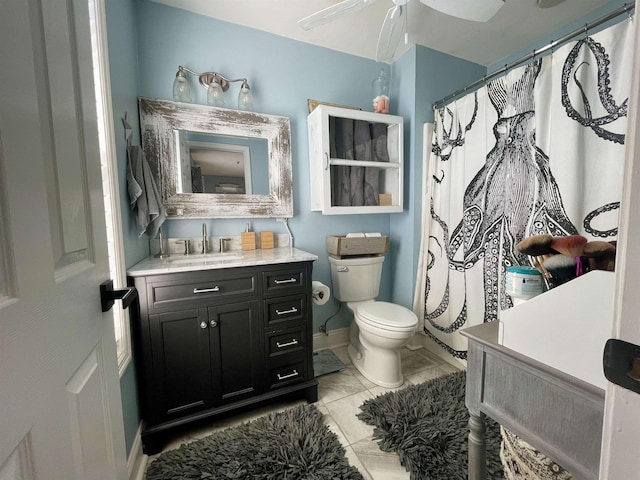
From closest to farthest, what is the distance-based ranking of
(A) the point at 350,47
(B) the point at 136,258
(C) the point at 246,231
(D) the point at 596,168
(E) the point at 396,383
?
1. (D) the point at 596,168
2. (B) the point at 136,258
3. (E) the point at 396,383
4. (C) the point at 246,231
5. (A) the point at 350,47

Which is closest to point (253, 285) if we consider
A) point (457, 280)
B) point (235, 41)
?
point (457, 280)

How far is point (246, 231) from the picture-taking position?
6.05 feet

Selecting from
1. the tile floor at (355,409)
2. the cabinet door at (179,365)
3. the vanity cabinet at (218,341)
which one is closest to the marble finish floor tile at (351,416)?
the tile floor at (355,409)

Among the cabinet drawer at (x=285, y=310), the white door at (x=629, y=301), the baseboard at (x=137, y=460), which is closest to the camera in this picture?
the white door at (x=629, y=301)

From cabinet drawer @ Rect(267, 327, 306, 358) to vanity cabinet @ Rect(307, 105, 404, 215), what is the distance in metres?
0.85

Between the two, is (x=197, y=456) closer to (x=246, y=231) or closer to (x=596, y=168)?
(x=246, y=231)

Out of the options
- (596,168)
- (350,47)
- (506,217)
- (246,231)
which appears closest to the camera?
(596,168)

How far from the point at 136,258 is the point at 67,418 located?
3.64ft

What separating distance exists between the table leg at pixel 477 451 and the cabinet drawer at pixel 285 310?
92cm

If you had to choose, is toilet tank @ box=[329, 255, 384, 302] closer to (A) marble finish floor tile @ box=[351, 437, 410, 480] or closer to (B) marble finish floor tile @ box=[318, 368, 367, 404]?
(B) marble finish floor tile @ box=[318, 368, 367, 404]

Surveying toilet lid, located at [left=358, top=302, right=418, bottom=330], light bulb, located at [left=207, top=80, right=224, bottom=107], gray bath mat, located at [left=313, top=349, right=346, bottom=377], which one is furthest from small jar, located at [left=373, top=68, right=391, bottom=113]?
gray bath mat, located at [left=313, top=349, right=346, bottom=377]

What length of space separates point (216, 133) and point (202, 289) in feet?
3.45

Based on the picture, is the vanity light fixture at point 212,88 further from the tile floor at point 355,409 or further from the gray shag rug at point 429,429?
the gray shag rug at point 429,429

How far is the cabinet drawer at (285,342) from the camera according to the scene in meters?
1.45
